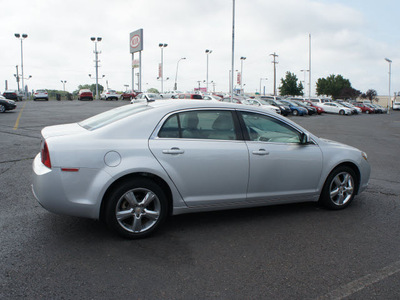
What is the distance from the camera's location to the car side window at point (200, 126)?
426 cm

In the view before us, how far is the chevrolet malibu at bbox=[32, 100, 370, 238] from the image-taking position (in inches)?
151

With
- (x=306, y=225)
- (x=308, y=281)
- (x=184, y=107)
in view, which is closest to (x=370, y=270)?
(x=308, y=281)

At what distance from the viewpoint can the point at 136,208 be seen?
4.01 meters

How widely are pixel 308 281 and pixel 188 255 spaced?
45.2 inches

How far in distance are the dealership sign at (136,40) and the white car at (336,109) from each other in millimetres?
32062

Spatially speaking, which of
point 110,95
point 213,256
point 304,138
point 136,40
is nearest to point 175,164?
point 213,256

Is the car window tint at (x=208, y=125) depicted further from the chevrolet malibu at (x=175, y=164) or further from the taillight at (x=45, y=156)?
the taillight at (x=45, y=156)

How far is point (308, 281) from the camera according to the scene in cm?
322

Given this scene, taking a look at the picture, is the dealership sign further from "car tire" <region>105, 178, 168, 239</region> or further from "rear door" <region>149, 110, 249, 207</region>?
"car tire" <region>105, 178, 168, 239</region>

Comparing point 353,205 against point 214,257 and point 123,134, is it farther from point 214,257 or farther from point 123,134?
point 123,134

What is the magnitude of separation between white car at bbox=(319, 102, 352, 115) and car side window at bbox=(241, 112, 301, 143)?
44605 mm

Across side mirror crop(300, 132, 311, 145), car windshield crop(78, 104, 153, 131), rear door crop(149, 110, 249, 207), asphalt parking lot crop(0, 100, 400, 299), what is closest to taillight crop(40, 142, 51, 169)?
car windshield crop(78, 104, 153, 131)

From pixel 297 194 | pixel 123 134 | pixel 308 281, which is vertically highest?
pixel 123 134

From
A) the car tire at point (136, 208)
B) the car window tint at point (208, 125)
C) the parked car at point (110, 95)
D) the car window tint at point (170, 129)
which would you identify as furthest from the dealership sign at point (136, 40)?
the car tire at point (136, 208)
